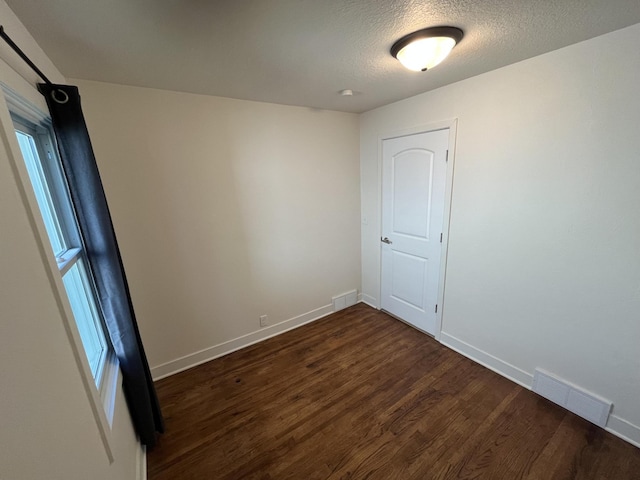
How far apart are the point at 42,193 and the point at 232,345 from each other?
1.84 metres

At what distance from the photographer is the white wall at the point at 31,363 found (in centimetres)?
56

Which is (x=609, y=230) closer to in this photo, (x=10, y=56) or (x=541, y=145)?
(x=541, y=145)

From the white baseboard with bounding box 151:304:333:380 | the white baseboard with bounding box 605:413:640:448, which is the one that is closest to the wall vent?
the white baseboard with bounding box 605:413:640:448

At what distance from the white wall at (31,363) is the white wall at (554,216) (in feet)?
8.06

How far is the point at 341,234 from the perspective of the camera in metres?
3.05

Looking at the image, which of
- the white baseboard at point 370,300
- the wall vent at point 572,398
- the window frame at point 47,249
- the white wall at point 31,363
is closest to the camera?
the white wall at point 31,363

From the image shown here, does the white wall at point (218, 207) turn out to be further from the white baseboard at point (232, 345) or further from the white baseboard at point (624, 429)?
the white baseboard at point (624, 429)

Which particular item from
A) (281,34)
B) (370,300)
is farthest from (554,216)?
(370,300)

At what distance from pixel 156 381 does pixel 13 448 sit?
77.8 inches

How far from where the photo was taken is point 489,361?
7.14 feet

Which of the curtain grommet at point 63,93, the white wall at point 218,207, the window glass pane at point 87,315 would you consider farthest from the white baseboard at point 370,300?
the curtain grommet at point 63,93

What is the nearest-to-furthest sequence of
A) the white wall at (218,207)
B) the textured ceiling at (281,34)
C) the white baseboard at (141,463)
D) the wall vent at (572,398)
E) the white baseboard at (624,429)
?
1. the textured ceiling at (281,34)
2. the white baseboard at (141,463)
3. the white baseboard at (624,429)
4. the wall vent at (572,398)
5. the white wall at (218,207)

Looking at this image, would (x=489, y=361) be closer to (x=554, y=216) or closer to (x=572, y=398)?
(x=572, y=398)

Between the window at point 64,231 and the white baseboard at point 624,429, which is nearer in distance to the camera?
the window at point 64,231
